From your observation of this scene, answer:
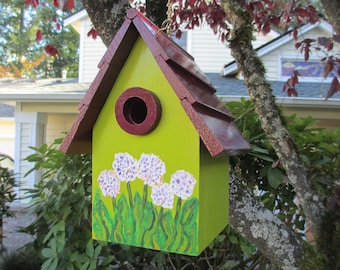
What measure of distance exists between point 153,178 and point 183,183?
124 mm

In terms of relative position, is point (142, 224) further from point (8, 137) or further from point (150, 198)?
point (8, 137)

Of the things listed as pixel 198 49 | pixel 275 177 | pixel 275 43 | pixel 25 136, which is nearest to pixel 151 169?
pixel 275 177

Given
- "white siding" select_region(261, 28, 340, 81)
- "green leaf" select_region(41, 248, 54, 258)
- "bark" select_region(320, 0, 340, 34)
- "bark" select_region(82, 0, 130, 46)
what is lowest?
"green leaf" select_region(41, 248, 54, 258)

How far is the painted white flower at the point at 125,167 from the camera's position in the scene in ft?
4.10

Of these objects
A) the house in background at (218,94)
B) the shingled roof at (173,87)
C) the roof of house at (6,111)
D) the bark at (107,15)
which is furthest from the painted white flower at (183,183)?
the roof of house at (6,111)

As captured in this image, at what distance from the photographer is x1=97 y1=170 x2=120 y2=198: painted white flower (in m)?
1.28

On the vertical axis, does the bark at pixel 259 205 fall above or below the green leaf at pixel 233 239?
above

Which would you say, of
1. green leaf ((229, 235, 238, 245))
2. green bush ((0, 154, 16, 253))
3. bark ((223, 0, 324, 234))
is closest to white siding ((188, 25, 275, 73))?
green bush ((0, 154, 16, 253))

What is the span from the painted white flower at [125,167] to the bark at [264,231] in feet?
2.16

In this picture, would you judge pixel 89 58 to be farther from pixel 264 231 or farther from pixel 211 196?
pixel 211 196

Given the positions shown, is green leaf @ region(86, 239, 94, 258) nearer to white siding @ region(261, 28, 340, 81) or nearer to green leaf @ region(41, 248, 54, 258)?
green leaf @ region(41, 248, 54, 258)

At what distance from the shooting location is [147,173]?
1.22 meters

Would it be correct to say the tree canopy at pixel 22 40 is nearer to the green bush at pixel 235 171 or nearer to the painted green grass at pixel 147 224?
the green bush at pixel 235 171

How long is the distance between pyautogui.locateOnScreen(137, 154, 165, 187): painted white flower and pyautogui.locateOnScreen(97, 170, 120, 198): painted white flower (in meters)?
0.11
